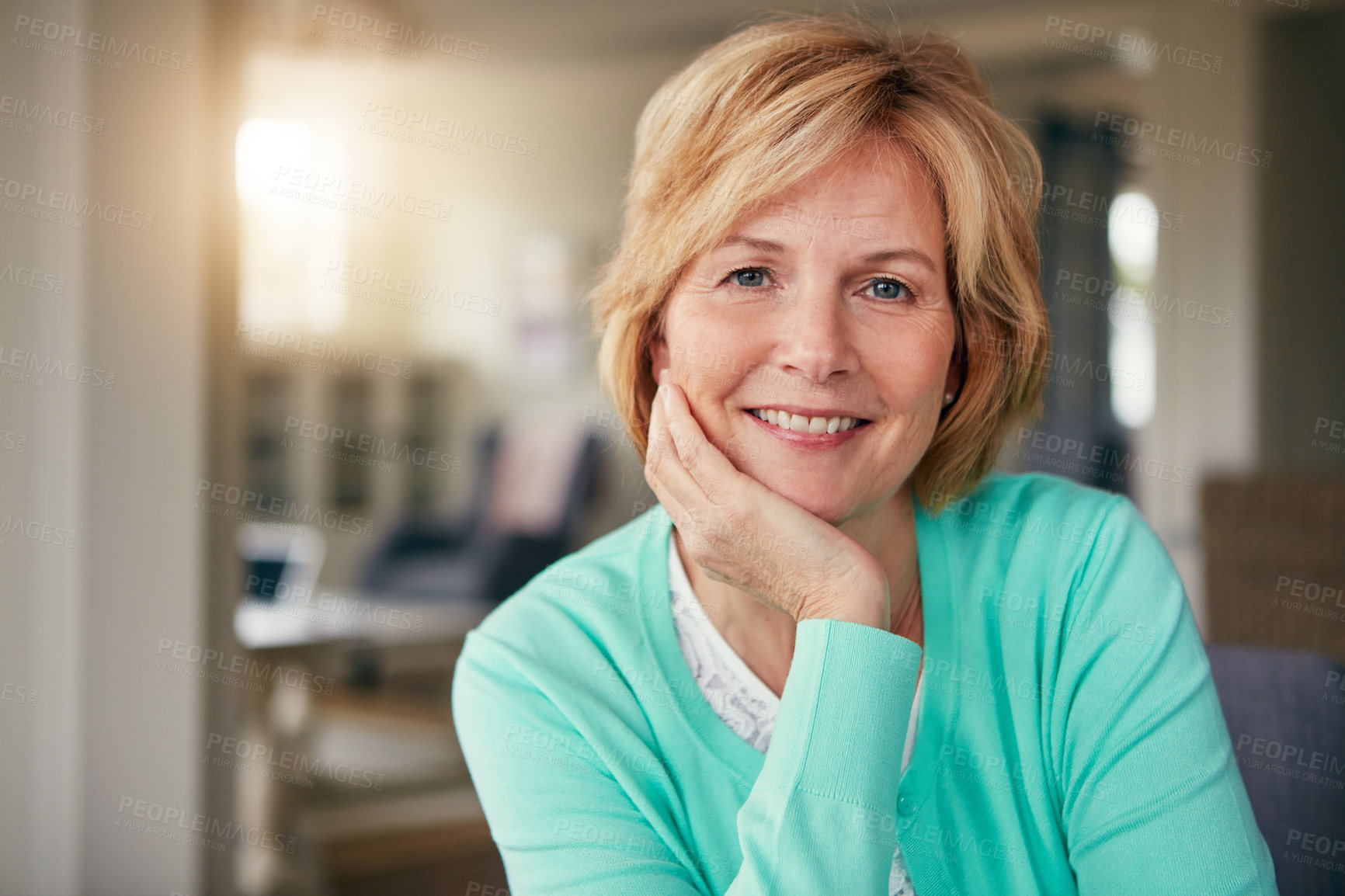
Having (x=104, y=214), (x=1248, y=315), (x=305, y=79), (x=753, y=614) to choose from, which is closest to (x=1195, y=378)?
(x=1248, y=315)

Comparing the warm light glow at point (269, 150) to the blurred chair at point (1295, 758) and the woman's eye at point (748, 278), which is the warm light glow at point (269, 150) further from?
the blurred chair at point (1295, 758)

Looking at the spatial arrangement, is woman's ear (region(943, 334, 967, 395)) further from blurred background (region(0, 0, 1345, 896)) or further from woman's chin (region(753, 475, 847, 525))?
blurred background (region(0, 0, 1345, 896))

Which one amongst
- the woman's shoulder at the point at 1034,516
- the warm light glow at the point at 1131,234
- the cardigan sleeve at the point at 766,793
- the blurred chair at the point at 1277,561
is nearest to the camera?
the cardigan sleeve at the point at 766,793

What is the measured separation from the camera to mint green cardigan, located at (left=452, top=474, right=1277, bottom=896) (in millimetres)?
900

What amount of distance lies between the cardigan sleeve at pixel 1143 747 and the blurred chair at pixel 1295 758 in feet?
0.61

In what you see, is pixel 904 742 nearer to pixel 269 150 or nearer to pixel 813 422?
pixel 813 422

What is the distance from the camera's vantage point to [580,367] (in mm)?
6629

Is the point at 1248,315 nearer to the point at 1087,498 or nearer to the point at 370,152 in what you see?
the point at 1087,498

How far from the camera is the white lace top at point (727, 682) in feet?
3.49

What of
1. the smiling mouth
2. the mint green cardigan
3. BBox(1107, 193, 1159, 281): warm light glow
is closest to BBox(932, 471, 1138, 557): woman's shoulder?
the mint green cardigan

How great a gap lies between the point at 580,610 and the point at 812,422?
0.31 m

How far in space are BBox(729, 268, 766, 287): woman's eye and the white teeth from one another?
127 mm

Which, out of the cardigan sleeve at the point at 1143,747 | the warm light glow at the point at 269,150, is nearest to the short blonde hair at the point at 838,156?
the cardigan sleeve at the point at 1143,747

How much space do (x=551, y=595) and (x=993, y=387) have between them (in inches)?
21.5
